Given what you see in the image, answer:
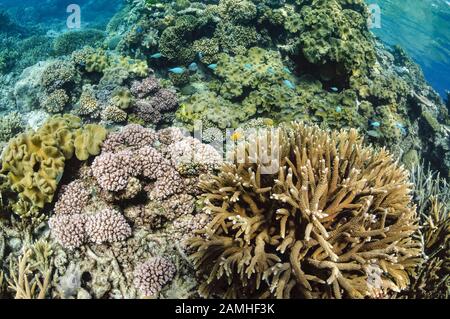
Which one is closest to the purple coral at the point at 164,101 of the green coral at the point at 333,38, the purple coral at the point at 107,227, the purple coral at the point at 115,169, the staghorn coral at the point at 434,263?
the purple coral at the point at 115,169

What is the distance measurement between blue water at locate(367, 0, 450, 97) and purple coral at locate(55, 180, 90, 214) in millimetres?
29406

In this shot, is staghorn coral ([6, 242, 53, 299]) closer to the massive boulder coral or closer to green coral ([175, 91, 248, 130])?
the massive boulder coral

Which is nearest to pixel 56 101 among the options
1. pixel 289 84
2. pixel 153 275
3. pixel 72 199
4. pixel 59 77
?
pixel 59 77

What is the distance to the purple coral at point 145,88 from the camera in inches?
278

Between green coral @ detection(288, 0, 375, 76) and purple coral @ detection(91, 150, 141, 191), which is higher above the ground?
green coral @ detection(288, 0, 375, 76)

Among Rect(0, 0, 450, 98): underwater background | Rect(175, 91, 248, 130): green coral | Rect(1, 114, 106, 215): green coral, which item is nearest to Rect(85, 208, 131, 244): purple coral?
Rect(1, 114, 106, 215): green coral

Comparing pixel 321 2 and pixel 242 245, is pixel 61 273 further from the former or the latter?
pixel 321 2

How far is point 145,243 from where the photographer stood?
3785mm

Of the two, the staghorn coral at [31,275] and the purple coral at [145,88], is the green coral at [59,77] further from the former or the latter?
the staghorn coral at [31,275]

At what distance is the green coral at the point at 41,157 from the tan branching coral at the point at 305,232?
1.85 metres

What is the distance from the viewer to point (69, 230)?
3.56 m

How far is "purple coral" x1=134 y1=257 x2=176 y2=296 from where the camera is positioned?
338cm

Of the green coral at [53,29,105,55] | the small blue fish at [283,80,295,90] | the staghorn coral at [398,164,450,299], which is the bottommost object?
the green coral at [53,29,105,55]
